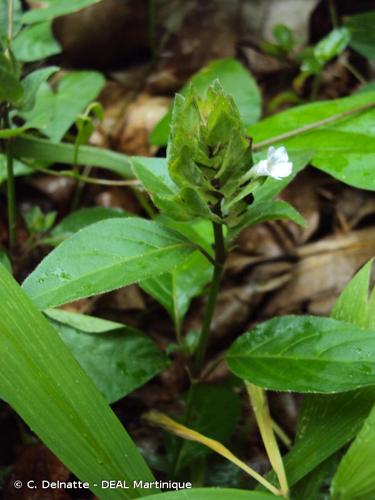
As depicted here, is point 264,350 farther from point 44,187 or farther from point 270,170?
point 44,187

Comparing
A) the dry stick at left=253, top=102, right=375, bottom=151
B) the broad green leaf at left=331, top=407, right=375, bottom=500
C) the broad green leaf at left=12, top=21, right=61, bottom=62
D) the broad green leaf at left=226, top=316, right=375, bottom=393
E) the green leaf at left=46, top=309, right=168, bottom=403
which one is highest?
the broad green leaf at left=12, top=21, right=61, bottom=62

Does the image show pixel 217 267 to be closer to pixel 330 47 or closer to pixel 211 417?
pixel 211 417

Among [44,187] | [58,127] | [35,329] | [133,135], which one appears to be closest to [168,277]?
[35,329]

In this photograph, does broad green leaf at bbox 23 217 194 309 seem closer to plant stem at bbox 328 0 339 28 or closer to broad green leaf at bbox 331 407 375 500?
broad green leaf at bbox 331 407 375 500

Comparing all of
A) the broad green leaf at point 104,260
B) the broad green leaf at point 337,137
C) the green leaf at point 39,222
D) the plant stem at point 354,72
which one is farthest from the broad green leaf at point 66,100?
the plant stem at point 354,72

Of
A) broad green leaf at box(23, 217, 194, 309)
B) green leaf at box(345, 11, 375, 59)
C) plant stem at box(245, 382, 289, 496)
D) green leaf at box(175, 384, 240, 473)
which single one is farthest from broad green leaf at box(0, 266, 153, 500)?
green leaf at box(345, 11, 375, 59)

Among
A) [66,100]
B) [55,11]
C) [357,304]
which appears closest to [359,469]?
[357,304]

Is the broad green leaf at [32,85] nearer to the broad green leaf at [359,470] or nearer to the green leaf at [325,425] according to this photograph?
the green leaf at [325,425]
